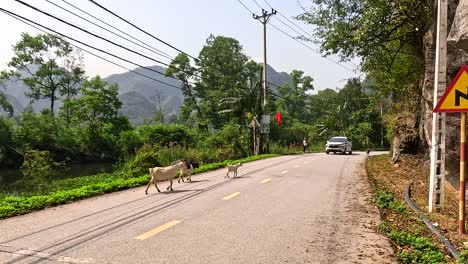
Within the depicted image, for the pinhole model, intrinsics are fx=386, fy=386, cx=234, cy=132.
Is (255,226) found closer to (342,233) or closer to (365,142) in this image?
(342,233)

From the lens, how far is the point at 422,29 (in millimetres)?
16906

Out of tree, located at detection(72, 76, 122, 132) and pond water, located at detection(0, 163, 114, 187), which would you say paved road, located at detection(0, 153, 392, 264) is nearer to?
pond water, located at detection(0, 163, 114, 187)

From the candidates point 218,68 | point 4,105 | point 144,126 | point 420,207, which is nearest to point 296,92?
point 218,68

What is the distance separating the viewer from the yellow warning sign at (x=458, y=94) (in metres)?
7.34

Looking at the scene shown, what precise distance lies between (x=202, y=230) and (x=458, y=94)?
5.62 metres

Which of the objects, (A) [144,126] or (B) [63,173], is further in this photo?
(A) [144,126]

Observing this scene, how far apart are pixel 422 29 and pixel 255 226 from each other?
13589mm

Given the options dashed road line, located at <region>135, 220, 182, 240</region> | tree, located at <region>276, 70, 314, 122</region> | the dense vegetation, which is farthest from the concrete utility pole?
tree, located at <region>276, 70, 314, 122</region>

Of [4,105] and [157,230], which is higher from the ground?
[4,105]

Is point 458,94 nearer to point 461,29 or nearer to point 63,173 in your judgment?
point 461,29

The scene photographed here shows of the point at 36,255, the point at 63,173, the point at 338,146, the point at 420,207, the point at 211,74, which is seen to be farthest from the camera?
the point at 211,74

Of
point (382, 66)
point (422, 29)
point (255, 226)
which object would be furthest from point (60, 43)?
point (255, 226)

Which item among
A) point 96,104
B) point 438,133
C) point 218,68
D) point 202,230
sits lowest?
point 202,230

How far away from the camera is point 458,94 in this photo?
294 inches
